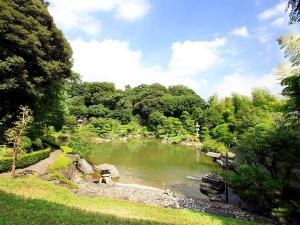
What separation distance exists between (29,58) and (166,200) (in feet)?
52.0

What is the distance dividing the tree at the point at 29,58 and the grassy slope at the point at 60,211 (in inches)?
374

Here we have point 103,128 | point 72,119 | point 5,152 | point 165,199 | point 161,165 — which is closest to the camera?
point 165,199

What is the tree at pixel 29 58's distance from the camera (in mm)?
20625

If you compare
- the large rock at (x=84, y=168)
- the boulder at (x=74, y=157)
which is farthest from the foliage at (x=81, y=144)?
the large rock at (x=84, y=168)

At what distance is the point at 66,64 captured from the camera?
27.2 m

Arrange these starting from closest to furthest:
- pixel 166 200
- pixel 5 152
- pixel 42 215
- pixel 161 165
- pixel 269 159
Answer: pixel 42 215 → pixel 269 159 → pixel 166 200 → pixel 5 152 → pixel 161 165

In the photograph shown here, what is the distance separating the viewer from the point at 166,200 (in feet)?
59.4

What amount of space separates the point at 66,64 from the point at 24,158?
36.4 feet

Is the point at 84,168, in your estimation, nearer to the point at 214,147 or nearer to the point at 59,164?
the point at 59,164

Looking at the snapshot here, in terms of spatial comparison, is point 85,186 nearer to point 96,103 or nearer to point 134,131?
point 134,131

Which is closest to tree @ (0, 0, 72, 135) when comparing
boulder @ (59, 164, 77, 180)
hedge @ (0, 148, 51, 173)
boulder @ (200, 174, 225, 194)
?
hedge @ (0, 148, 51, 173)

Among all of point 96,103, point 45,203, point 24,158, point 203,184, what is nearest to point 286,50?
point 203,184

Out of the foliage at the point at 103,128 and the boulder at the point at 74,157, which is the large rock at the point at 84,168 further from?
the foliage at the point at 103,128

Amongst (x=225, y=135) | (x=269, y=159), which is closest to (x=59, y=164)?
(x=269, y=159)
